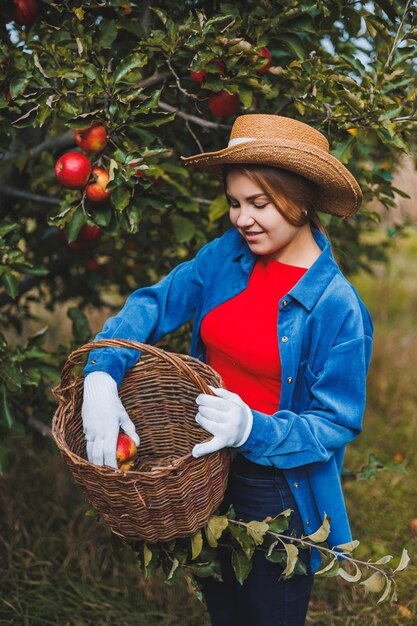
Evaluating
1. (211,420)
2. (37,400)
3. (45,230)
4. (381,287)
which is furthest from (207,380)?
(381,287)

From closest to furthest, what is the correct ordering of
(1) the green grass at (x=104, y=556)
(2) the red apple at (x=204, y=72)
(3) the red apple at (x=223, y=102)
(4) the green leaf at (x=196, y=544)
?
(4) the green leaf at (x=196, y=544)
(2) the red apple at (x=204, y=72)
(3) the red apple at (x=223, y=102)
(1) the green grass at (x=104, y=556)

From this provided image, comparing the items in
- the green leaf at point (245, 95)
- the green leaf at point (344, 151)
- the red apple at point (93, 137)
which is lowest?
the green leaf at point (344, 151)

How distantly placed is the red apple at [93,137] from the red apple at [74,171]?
44 mm

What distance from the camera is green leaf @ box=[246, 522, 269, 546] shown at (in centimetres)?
163

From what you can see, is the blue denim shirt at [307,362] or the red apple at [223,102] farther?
the red apple at [223,102]

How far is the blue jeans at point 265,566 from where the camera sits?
1.72m

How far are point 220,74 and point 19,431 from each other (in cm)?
128

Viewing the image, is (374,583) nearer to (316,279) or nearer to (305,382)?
(305,382)

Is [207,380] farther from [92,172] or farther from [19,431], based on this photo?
[19,431]

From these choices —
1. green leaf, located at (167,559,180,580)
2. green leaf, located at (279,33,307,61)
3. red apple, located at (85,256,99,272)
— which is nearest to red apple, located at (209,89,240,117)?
green leaf, located at (279,33,307,61)

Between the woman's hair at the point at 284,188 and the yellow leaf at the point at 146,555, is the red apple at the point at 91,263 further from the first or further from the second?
the yellow leaf at the point at 146,555

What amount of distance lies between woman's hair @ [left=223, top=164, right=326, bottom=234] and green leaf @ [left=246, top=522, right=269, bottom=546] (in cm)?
72

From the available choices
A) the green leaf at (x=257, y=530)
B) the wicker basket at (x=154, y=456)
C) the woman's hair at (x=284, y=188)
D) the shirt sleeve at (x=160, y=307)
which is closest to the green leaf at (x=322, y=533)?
the green leaf at (x=257, y=530)

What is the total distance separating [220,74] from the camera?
1895mm
